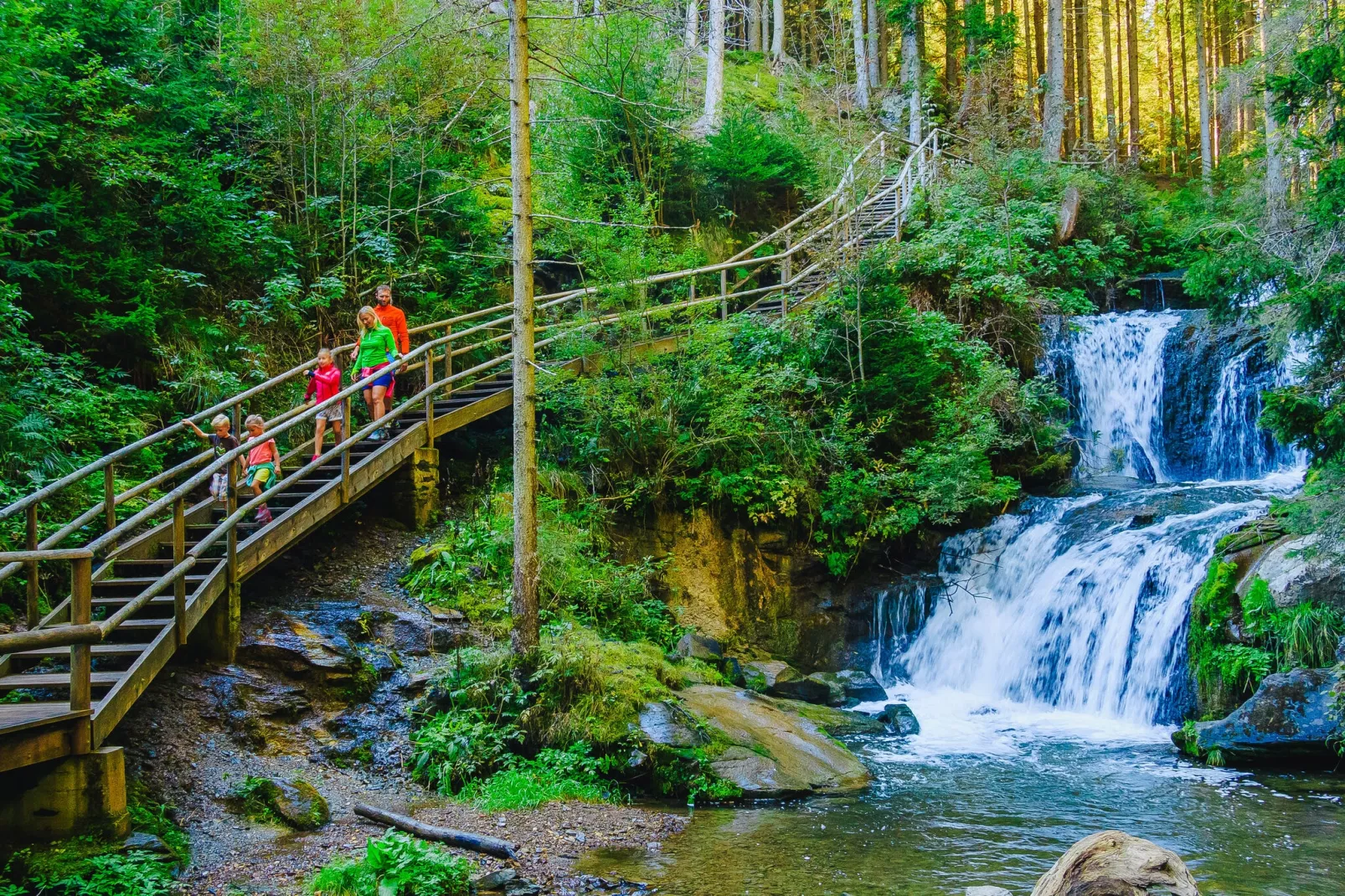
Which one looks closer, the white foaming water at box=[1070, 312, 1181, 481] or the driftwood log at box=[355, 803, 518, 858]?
the driftwood log at box=[355, 803, 518, 858]

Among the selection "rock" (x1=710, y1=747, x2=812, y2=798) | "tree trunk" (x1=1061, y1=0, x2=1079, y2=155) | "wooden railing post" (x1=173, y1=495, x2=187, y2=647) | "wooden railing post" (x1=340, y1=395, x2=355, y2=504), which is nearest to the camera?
"wooden railing post" (x1=173, y1=495, x2=187, y2=647)

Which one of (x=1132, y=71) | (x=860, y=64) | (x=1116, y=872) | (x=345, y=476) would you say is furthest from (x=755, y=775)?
(x=1132, y=71)

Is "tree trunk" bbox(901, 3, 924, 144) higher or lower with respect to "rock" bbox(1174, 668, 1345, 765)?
higher

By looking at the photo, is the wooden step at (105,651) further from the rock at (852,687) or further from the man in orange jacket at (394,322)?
the rock at (852,687)

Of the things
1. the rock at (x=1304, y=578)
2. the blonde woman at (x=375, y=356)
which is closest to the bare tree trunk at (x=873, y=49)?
the blonde woman at (x=375, y=356)

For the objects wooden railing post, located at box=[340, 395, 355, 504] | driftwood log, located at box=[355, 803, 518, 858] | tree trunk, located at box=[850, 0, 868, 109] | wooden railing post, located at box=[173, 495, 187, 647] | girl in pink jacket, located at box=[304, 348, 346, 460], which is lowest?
driftwood log, located at box=[355, 803, 518, 858]

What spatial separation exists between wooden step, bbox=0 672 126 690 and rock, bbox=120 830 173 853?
1196 mm

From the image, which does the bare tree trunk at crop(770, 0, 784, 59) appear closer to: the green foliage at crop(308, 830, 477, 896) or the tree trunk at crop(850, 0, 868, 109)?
the tree trunk at crop(850, 0, 868, 109)

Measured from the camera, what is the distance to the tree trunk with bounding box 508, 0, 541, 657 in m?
9.13

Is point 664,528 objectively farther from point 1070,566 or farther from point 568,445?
point 1070,566

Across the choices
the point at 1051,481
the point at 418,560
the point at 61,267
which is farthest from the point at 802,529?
the point at 61,267

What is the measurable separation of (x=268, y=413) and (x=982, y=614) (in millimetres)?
10777

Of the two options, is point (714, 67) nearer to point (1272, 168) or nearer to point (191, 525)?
point (1272, 168)

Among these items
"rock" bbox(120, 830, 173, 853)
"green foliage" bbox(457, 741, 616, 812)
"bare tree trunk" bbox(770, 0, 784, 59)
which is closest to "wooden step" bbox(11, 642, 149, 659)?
"rock" bbox(120, 830, 173, 853)
